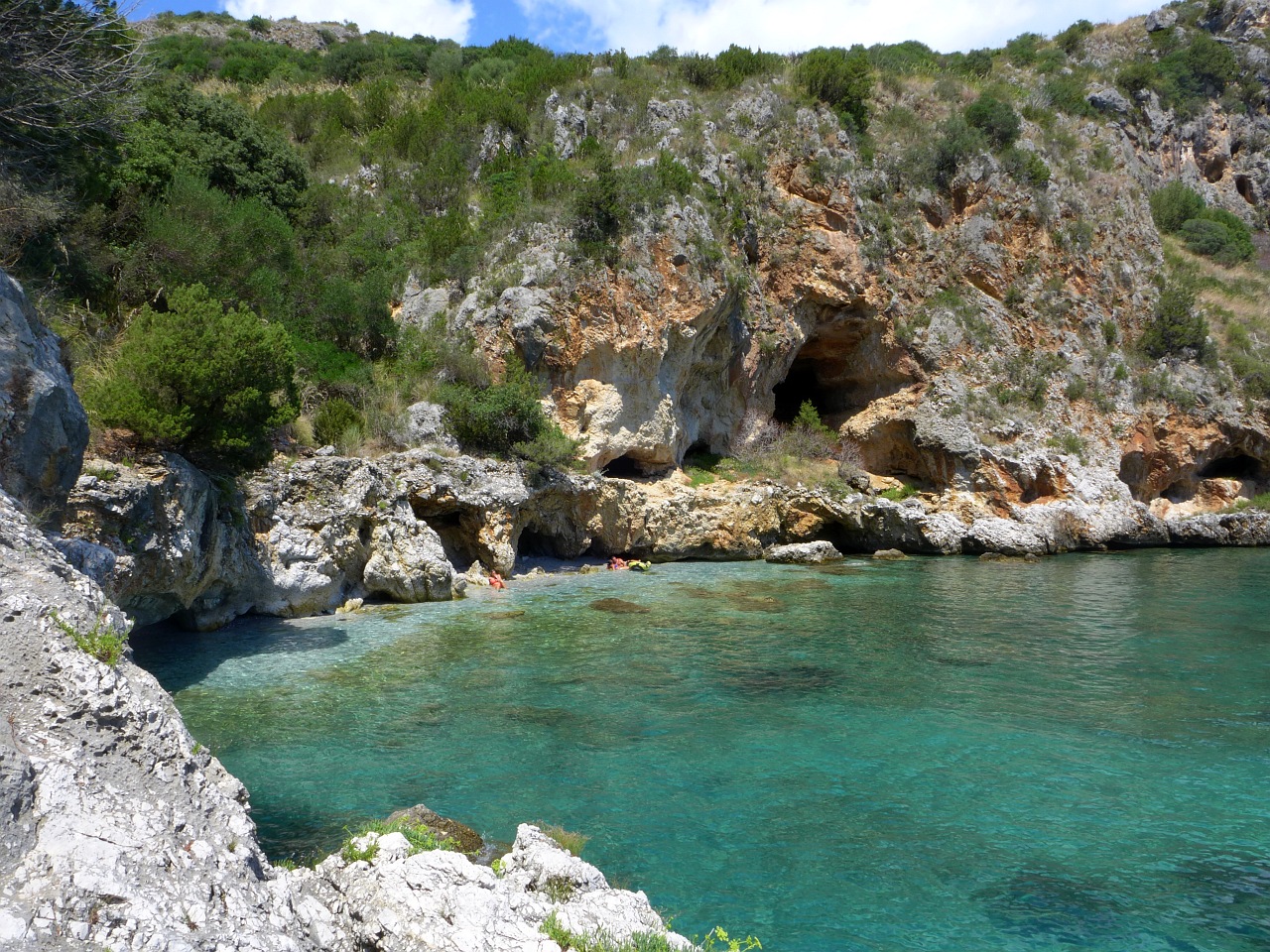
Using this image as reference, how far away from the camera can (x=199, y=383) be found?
40.0 feet

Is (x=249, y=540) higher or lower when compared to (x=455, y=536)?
higher

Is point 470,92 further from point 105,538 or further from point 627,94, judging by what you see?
point 105,538

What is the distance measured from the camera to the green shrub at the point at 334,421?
1845cm

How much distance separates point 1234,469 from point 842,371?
17.2 m

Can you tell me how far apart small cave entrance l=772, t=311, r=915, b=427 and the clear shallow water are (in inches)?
643

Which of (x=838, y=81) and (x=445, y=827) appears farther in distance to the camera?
(x=838, y=81)

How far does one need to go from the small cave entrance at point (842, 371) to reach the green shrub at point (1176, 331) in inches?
448

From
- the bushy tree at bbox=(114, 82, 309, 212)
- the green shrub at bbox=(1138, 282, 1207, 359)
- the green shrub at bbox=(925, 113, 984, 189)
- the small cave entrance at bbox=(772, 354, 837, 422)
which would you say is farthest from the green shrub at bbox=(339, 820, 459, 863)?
the green shrub at bbox=(1138, 282, 1207, 359)

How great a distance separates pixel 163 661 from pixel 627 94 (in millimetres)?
26953

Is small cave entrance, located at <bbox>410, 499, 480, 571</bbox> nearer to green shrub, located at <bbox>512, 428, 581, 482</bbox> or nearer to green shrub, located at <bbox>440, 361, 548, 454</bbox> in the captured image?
green shrub, located at <bbox>512, 428, 581, 482</bbox>

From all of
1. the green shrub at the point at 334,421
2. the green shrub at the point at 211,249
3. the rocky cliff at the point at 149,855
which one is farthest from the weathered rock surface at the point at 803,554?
the rocky cliff at the point at 149,855

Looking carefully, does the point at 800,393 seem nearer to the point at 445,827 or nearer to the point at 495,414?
the point at 495,414

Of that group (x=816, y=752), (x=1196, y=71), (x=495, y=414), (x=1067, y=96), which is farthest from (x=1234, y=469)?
(x=816, y=752)

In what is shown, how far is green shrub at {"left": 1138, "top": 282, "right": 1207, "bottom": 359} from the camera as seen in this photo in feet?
107
